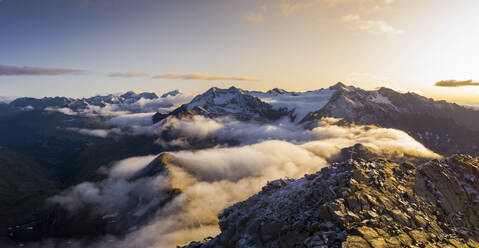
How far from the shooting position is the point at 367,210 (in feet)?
105

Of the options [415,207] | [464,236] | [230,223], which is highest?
[415,207]

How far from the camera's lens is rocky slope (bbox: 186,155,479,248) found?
29422 mm

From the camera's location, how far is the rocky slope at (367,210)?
1158 inches

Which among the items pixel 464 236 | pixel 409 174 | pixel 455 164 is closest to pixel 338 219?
pixel 464 236

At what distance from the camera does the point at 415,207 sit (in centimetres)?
3662

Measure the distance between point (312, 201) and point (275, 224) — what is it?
6.72 meters

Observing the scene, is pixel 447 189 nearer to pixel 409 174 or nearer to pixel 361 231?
pixel 409 174

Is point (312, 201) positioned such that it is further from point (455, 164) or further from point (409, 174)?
point (455, 164)

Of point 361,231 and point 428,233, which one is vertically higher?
point 361,231

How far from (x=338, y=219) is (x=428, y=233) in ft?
43.0

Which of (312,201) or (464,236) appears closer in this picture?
(464,236)

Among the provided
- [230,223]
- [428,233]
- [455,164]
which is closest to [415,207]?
[428,233]

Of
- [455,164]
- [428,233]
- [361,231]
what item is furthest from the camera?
[455,164]

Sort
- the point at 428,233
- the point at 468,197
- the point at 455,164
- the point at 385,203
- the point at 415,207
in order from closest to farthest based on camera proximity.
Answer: the point at 428,233
the point at 385,203
the point at 415,207
the point at 468,197
the point at 455,164
